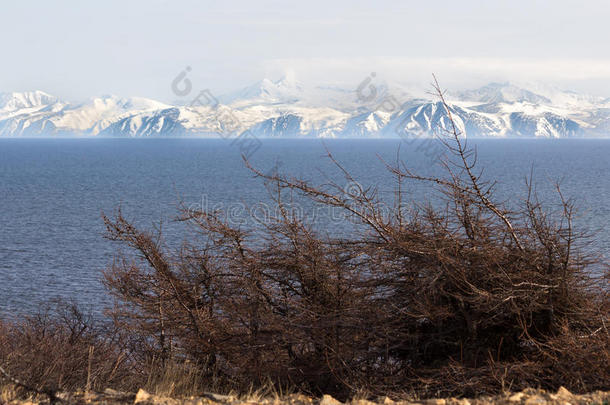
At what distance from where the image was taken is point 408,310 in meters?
9.36

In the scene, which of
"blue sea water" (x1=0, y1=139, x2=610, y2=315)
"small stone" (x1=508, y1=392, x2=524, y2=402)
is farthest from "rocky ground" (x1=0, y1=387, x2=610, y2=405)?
"blue sea water" (x1=0, y1=139, x2=610, y2=315)

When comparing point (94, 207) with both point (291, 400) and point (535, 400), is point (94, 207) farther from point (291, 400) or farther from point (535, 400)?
point (535, 400)

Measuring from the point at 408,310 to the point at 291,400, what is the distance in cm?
256

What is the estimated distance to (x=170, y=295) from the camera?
10664mm

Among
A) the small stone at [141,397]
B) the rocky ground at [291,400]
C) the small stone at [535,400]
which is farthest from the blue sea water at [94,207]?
the small stone at [141,397]

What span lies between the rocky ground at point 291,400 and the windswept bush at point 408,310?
96 cm

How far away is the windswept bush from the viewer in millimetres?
8609

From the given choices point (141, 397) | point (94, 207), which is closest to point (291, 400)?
point (141, 397)

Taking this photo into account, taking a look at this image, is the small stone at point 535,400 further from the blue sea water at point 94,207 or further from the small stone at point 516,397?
the blue sea water at point 94,207

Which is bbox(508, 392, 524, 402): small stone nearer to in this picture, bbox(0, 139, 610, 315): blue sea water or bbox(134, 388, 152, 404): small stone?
bbox(0, 139, 610, 315): blue sea water

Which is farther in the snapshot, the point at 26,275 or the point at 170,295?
the point at 26,275

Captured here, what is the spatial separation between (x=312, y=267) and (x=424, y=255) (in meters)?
1.86

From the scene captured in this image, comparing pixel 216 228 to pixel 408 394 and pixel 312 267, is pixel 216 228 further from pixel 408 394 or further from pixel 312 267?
pixel 408 394

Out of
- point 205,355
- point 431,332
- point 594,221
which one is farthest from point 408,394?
point 594,221
